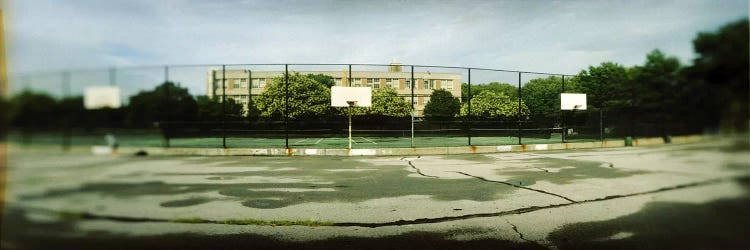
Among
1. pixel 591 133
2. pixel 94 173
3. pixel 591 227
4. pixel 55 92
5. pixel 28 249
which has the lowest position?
pixel 591 227

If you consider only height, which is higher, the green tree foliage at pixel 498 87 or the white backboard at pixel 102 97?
the green tree foliage at pixel 498 87

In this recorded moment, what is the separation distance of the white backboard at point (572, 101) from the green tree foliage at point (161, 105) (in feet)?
4.58

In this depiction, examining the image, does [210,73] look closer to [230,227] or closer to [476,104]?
[230,227]

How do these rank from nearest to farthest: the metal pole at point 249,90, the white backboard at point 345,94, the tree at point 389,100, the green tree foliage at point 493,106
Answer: the metal pole at point 249,90 → the white backboard at point 345,94 → the tree at point 389,100 → the green tree foliage at point 493,106

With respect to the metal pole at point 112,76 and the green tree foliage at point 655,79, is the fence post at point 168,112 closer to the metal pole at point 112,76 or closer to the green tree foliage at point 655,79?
the metal pole at point 112,76

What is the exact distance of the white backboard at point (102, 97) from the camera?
3.00ft

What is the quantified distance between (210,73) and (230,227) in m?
0.98

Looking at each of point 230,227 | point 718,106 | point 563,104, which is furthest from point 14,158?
point 718,106

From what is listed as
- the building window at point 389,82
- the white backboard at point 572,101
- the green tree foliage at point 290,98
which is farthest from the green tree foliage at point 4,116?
the white backboard at point 572,101

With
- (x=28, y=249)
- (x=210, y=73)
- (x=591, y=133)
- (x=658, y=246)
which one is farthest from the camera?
(x=591, y=133)

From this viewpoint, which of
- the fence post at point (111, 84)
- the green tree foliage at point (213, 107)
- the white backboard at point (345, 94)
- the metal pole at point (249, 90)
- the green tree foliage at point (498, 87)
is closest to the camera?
the fence post at point (111, 84)

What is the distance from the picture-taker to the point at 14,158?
2.88ft

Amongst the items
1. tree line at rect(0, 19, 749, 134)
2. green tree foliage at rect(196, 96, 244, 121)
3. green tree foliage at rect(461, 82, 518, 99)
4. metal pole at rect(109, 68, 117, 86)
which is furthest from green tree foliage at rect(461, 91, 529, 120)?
metal pole at rect(109, 68, 117, 86)

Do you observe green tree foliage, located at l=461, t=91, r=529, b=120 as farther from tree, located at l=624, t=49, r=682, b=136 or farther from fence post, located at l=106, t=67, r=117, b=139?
fence post, located at l=106, t=67, r=117, b=139
